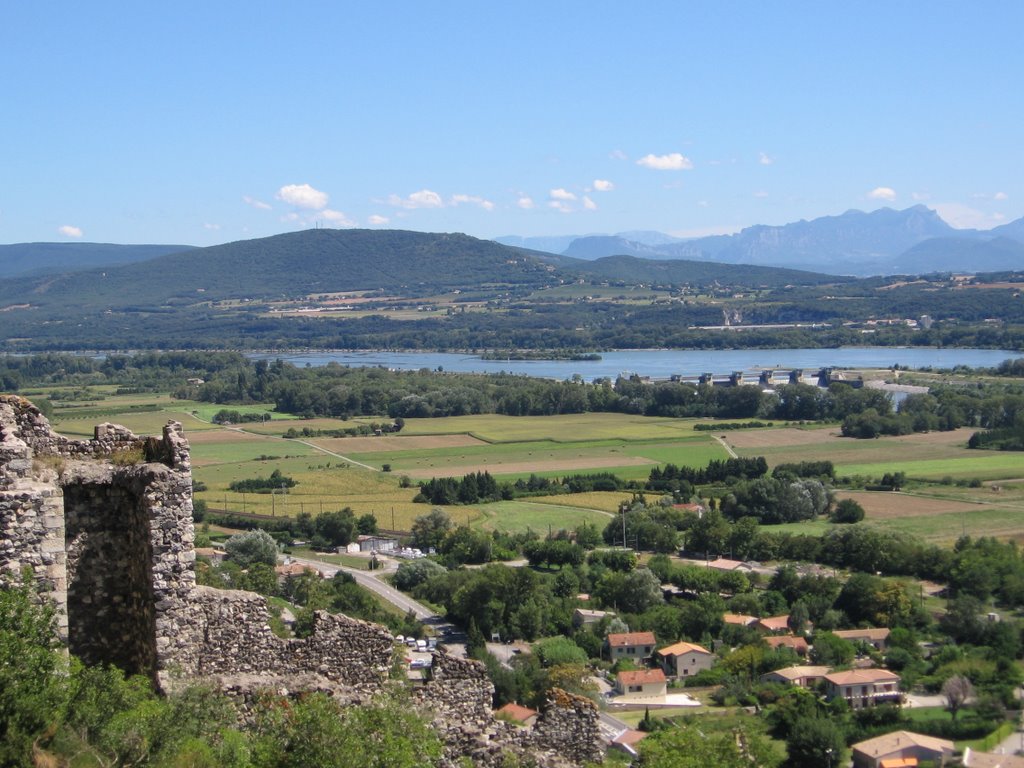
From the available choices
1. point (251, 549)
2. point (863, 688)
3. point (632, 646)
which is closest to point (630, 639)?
point (632, 646)

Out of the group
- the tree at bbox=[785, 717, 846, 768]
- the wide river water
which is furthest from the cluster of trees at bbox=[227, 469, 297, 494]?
the wide river water

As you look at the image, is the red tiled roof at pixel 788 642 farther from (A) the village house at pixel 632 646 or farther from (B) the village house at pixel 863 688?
(B) the village house at pixel 863 688

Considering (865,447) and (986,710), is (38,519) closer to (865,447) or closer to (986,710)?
(986,710)

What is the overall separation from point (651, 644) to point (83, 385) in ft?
328

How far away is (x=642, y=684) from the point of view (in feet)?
108

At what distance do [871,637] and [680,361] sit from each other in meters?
129

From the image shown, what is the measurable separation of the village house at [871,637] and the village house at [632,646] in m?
5.84

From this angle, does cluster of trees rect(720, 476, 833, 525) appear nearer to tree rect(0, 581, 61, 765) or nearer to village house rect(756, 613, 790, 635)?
village house rect(756, 613, 790, 635)

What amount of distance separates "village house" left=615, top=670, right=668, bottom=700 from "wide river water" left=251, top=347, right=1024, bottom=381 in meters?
101

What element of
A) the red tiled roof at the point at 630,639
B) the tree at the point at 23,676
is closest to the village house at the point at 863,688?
the red tiled roof at the point at 630,639

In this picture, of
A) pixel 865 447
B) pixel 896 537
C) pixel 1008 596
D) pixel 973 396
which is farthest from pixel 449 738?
pixel 973 396

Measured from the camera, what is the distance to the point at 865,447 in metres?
81.2

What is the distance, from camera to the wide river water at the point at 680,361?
14625 centimetres

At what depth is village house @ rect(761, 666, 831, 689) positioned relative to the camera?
33094mm
